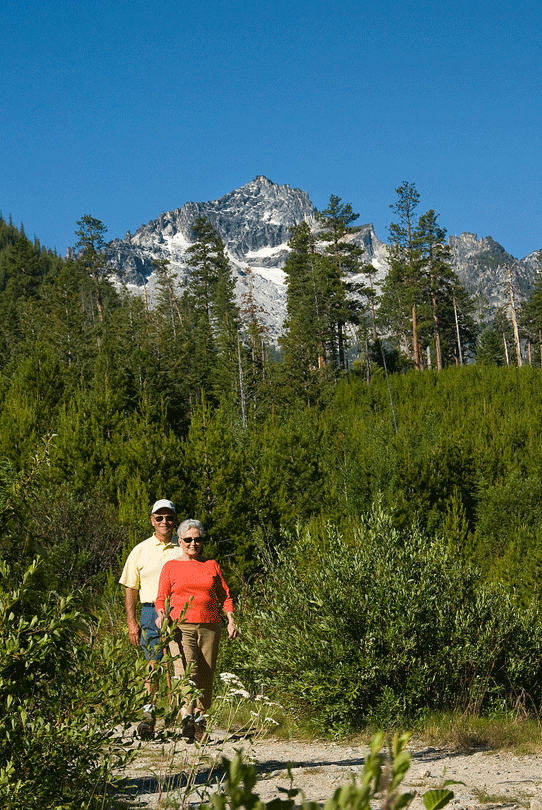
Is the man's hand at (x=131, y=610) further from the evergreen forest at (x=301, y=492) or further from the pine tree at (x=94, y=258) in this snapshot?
the pine tree at (x=94, y=258)

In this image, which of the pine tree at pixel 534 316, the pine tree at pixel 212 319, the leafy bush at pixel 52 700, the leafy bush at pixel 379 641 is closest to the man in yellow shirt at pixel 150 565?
the leafy bush at pixel 379 641

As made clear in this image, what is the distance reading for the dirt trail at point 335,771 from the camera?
3643 mm

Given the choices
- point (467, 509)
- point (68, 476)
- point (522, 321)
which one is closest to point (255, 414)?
point (467, 509)

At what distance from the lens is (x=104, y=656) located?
107 inches

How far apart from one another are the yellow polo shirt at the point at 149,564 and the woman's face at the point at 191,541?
0.26 meters

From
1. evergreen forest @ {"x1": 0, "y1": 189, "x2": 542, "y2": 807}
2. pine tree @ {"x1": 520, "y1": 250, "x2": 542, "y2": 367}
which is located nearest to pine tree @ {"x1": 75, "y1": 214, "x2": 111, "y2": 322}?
evergreen forest @ {"x1": 0, "y1": 189, "x2": 542, "y2": 807}

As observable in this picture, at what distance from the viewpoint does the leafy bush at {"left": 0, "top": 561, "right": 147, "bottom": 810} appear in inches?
95.3

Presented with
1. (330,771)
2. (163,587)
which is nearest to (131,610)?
(163,587)

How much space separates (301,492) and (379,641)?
1559cm

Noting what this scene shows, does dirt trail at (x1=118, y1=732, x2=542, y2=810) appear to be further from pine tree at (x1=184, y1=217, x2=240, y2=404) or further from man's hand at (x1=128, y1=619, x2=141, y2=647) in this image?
pine tree at (x1=184, y1=217, x2=240, y2=404)

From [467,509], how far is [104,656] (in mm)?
20428

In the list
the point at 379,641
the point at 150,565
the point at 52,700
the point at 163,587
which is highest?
the point at 150,565

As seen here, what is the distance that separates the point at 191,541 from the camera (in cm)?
479

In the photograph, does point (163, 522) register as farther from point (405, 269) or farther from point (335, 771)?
point (405, 269)
